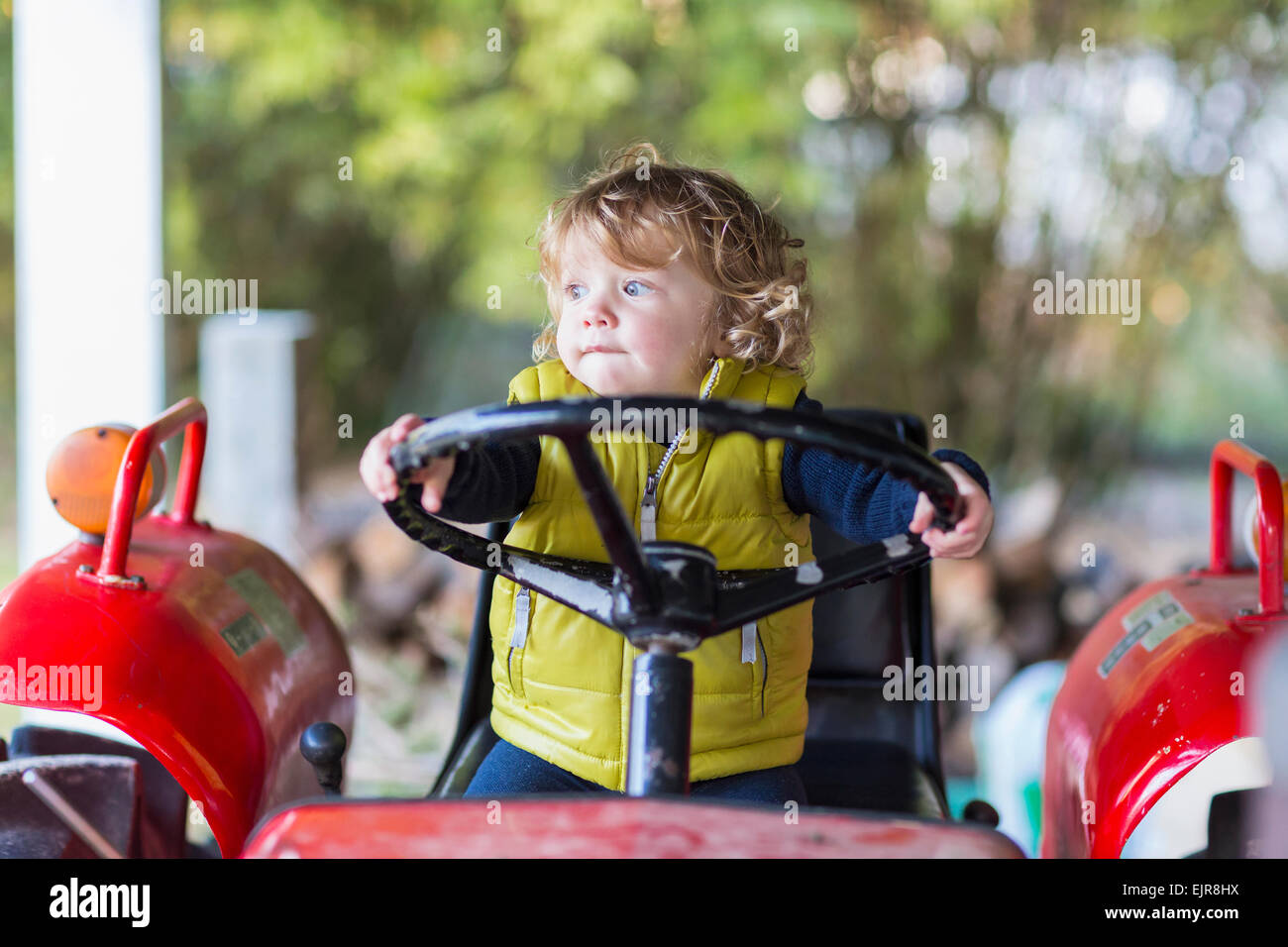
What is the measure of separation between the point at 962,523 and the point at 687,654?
326 mm

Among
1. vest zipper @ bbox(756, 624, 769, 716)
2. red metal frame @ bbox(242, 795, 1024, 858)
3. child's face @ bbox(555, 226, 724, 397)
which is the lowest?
red metal frame @ bbox(242, 795, 1024, 858)

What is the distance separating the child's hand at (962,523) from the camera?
1.05 m

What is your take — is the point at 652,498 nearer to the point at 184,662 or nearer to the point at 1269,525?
the point at 184,662

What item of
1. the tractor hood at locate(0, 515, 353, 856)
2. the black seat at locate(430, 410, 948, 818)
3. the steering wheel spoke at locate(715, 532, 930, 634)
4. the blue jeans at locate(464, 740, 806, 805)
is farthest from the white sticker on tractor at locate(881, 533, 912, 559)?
the tractor hood at locate(0, 515, 353, 856)

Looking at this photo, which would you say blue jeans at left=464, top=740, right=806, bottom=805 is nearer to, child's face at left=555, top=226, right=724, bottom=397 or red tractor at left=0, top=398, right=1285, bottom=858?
red tractor at left=0, top=398, right=1285, bottom=858

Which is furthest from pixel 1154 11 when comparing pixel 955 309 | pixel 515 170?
pixel 515 170

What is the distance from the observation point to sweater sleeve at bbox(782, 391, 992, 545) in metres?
1.15

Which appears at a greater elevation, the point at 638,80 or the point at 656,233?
the point at 638,80

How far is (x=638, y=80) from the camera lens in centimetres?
482

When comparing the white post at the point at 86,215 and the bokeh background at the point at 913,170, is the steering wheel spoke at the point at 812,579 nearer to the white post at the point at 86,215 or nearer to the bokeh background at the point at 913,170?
the white post at the point at 86,215

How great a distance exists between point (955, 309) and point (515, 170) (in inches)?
71.2
